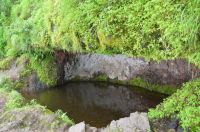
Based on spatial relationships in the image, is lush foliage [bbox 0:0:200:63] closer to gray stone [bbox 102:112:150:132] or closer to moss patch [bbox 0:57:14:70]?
gray stone [bbox 102:112:150:132]

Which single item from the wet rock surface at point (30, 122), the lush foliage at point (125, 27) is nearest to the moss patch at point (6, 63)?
the lush foliage at point (125, 27)

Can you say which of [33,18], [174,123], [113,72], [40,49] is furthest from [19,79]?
[174,123]

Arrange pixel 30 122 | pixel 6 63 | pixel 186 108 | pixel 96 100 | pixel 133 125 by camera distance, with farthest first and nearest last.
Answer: pixel 6 63
pixel 96 100
pixel 30 122
pixel 133 125
pixel 186 108

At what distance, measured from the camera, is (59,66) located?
11492 millimetres

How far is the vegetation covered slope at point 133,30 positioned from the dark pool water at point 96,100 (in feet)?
4.76

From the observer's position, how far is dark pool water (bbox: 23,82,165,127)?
870 cm

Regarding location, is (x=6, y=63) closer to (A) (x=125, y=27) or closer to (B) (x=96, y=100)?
(B) (x=96, y=100)

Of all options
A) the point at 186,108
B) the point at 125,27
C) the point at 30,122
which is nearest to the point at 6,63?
the point at 30,122

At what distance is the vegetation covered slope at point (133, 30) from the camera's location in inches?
239

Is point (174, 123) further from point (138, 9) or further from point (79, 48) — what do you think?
point (79, 48)

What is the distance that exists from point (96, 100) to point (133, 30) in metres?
3.18

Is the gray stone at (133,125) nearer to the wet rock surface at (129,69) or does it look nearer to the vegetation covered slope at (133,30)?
the vegetation covered slope at (133,30)

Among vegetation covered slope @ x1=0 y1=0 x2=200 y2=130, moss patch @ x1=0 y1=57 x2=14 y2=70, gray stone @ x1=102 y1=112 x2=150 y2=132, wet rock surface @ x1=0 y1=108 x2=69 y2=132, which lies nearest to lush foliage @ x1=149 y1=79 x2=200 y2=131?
vegetation covered slope @ x1=0 y1=0 x2=200 y2=130

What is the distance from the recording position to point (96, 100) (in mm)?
9664
